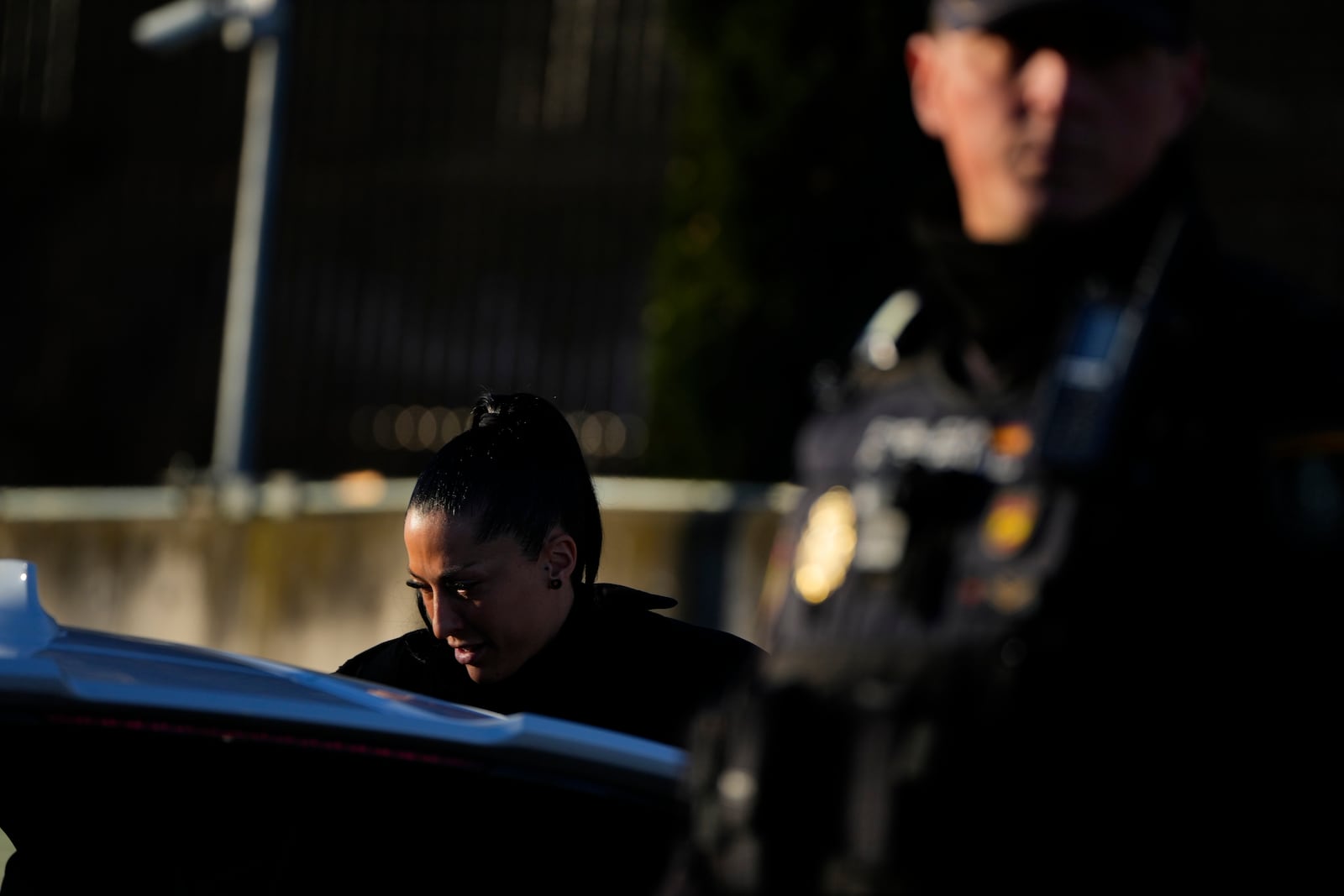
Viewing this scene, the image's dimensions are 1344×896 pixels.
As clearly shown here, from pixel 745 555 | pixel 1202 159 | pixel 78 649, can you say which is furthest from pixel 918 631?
pixel 1202 159

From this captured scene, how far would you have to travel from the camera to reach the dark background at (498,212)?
1013cm

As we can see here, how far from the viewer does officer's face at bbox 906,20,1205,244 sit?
68.3 inches

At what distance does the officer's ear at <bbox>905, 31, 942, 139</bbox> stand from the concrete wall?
617 cm

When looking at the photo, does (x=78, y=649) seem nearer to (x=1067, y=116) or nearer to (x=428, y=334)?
(x=1067, y=116)

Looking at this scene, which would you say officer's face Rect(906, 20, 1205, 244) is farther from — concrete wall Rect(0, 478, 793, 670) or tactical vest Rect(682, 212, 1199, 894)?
concrete wall Rect(0, 478, 793, 670)

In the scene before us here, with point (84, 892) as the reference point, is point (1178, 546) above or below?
above

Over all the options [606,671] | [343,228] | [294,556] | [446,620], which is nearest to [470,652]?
[446,620]

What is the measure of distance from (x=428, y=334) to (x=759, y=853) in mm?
12859

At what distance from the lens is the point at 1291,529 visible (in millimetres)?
1618

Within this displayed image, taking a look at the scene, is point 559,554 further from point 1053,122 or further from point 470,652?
point 1053,122

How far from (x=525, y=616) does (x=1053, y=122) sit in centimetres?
186

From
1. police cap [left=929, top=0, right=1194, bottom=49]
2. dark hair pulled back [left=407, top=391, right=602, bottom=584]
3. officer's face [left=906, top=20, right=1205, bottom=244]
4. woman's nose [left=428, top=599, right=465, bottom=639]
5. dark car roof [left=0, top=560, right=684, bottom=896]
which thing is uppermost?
police cap [left=929, top=0, right=1194, bottom=49]

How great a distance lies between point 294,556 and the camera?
9.87 meters

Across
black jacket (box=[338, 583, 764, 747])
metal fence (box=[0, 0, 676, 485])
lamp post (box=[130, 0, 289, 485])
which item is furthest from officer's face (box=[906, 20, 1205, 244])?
metal fence (box=[0, 0, 676, 485])
